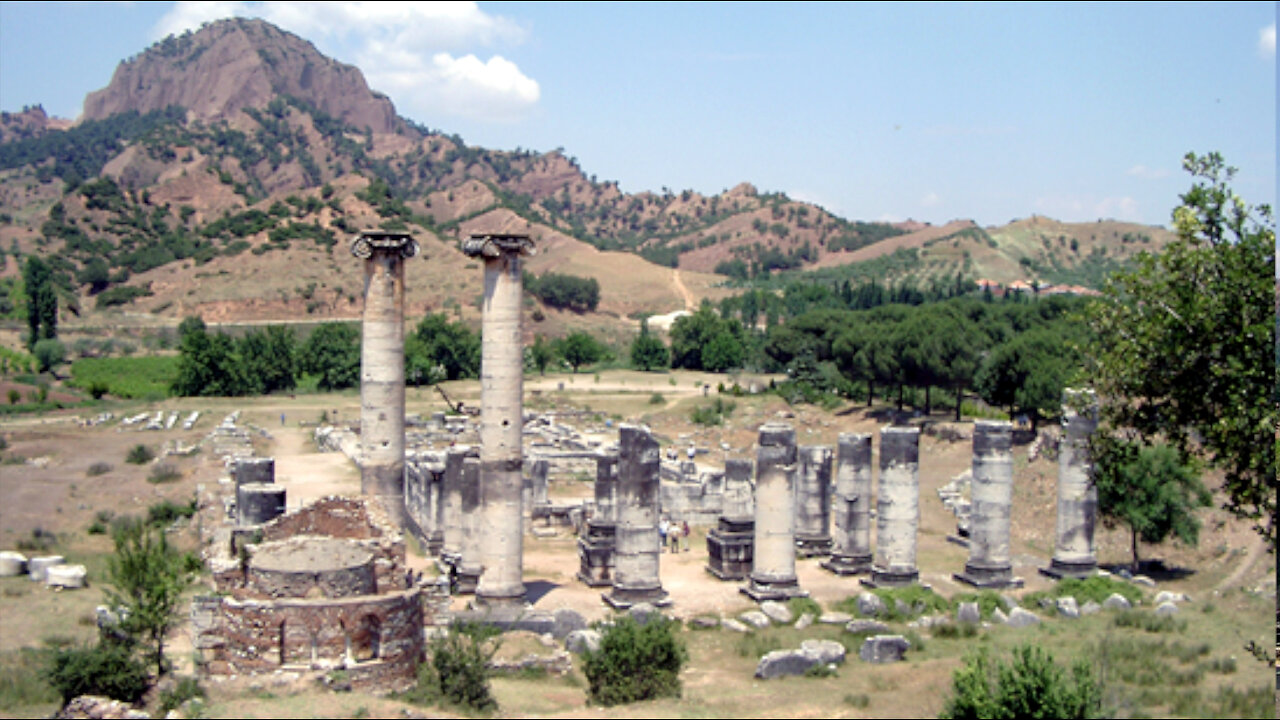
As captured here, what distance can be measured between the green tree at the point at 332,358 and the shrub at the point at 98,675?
51168mm

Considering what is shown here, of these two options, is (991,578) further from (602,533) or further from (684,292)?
(684,292)

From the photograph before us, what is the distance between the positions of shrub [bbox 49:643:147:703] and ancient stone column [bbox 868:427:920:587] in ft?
51.6

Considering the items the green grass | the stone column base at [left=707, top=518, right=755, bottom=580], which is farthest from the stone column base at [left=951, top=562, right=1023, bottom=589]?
the green grass

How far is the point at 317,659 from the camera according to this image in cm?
1467

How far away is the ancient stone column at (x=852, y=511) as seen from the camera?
26.5 metres

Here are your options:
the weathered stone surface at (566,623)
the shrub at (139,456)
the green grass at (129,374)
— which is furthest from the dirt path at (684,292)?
the weathered stone surface at (566,623)

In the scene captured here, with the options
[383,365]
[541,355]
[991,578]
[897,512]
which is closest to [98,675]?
[383,365]

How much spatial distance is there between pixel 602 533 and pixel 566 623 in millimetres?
6012

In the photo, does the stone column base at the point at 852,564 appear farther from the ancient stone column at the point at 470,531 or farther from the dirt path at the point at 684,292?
the dirt path at the point at 684,292

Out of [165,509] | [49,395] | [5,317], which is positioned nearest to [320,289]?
[5,317]

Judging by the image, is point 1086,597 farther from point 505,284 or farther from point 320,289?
point 320,289

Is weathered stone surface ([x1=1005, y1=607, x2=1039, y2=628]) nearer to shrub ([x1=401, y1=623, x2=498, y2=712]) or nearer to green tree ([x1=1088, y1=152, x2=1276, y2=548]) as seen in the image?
green tree ([x1=1088, y1=152, x2=1276, y2=548])

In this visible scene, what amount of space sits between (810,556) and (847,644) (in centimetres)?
897

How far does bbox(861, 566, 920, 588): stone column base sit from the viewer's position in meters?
24.5
